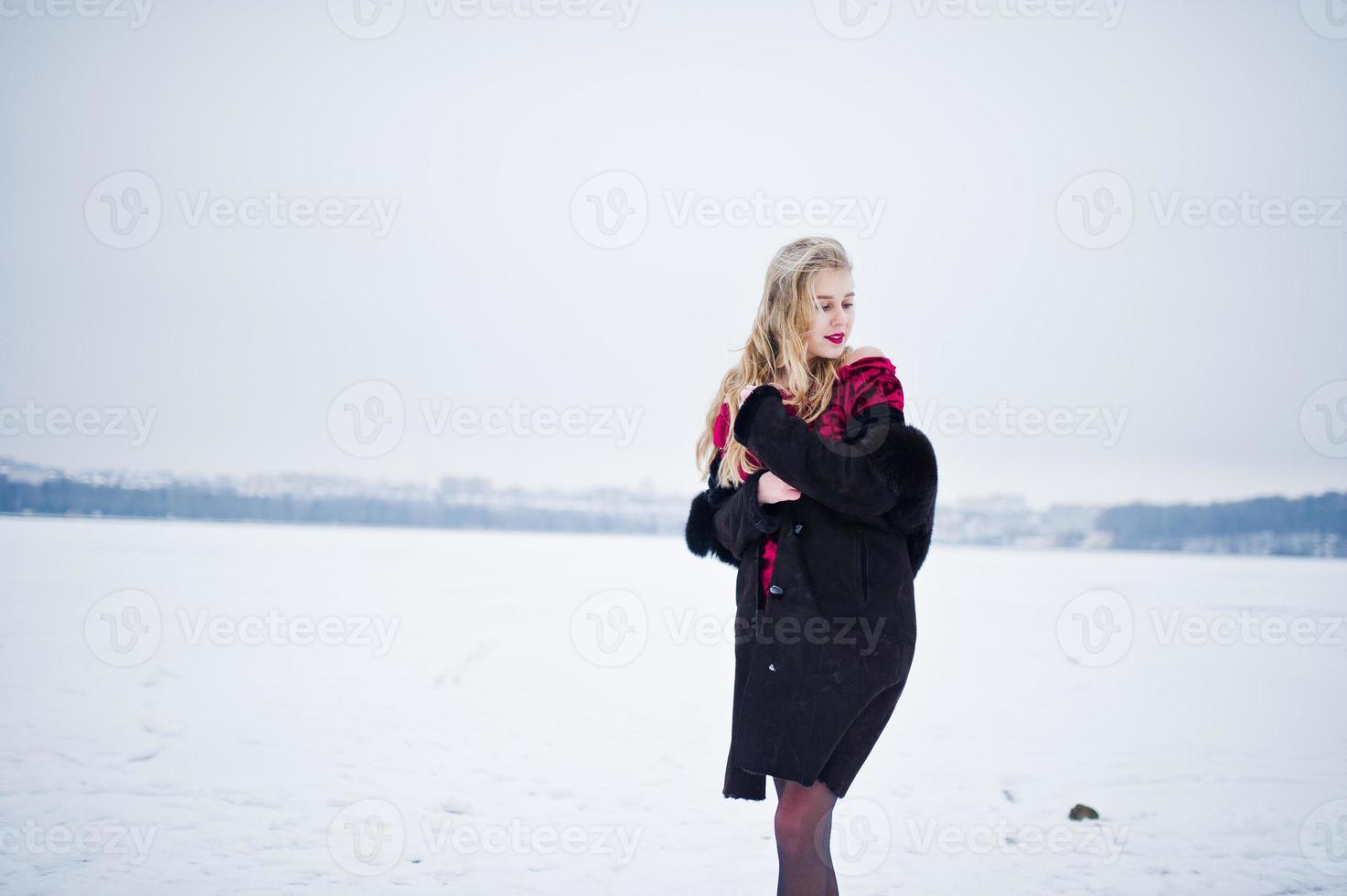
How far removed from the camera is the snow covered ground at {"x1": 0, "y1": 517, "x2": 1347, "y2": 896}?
3.49m

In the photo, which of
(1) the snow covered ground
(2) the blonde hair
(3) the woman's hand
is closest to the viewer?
(3) the woman's hand

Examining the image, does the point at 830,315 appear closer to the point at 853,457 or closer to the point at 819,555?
the point at 853,457

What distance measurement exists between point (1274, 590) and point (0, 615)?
2360 cm

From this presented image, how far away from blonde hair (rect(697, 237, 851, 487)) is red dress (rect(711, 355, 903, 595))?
21mm

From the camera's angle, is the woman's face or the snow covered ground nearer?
the woman's face

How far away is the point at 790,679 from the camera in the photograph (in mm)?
1860

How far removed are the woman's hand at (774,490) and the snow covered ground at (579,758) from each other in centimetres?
208

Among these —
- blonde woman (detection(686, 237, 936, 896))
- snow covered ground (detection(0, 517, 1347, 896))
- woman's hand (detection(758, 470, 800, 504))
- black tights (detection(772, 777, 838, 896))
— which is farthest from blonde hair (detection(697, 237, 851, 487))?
snow covered ground (detection(0, 517, 1347, 896))

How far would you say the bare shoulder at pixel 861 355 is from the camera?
6.41 ft

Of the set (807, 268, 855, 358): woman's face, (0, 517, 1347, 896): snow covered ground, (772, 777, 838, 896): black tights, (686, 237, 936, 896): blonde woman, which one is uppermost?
(807, 268, 855, 358): woman's face

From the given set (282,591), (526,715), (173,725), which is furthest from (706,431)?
(282,591)

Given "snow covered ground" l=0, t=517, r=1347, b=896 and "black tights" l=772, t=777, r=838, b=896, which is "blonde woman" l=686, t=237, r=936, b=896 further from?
"snow covered ground" l=0, t=517, r=1347, b=896

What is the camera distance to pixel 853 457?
1775 millimetres

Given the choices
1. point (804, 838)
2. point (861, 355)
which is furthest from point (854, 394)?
point (804, 838)
